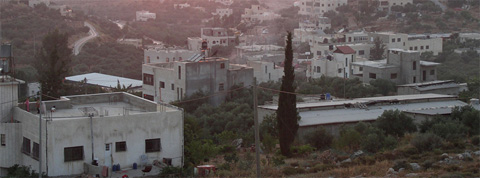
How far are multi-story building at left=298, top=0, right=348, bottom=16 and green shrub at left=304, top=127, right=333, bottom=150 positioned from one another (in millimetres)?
57285

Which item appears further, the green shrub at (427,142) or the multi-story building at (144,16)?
the multi-story building at (144,16)

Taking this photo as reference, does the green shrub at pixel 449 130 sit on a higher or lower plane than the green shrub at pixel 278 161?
higher

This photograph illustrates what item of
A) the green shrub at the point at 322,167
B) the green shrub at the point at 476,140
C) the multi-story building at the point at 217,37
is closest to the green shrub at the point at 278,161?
the green shrub at the point at 322,167

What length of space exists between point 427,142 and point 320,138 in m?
3.07

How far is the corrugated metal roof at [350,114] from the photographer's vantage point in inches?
842

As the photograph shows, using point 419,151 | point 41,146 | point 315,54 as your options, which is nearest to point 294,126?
point 419,151

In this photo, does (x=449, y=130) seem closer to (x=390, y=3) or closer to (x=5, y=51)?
(x=5, y=51)

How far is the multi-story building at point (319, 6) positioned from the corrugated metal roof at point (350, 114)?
2072 inches

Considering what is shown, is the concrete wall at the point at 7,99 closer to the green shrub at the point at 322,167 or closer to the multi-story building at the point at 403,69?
the green shrub at the point at 322,167

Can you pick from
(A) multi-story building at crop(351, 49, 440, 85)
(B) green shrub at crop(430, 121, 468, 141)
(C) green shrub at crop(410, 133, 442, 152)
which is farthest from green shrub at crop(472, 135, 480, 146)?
(A) multi-story building at crop(351, 49, 440, 85)

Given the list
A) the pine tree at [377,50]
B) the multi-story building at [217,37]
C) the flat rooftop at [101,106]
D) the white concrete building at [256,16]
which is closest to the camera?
the flat rooftop at [101,106]

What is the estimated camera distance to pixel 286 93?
19500 mm

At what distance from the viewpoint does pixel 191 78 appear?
2922 centimetres

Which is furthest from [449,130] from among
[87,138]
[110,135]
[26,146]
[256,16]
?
[256,16]
